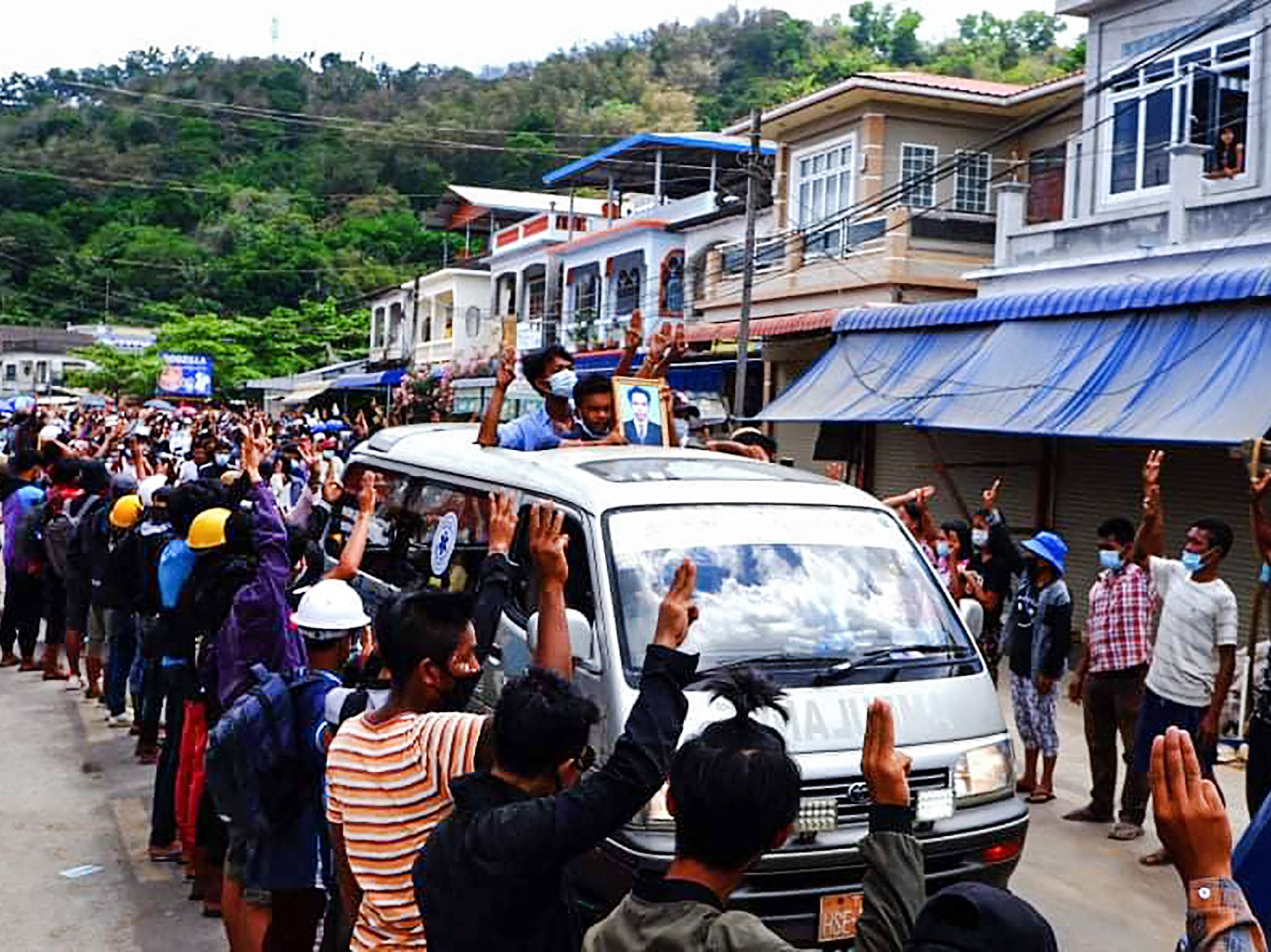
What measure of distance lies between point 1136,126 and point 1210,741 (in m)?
10.9

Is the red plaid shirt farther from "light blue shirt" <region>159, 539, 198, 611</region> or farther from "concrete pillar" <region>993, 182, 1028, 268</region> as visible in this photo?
"concrete pillar" <region>993, 182, 1028, 268</region>

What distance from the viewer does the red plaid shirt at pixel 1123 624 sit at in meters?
7.36

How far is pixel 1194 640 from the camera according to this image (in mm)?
6715

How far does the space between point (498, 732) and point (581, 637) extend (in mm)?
1975

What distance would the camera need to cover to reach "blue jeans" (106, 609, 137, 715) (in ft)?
29.8

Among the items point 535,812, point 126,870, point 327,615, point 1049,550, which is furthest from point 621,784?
point 1049,550

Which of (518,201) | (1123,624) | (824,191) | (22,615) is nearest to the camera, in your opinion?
(1123,624)

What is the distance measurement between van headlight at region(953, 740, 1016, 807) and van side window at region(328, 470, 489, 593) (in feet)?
6.96

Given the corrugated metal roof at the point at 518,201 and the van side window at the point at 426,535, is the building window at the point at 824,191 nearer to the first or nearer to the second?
the van side window at the point at 426,535

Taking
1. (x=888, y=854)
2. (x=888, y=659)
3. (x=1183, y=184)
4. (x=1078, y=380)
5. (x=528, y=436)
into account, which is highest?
(x=1183, y=184)

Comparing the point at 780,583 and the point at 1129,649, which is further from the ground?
the point at 780,583

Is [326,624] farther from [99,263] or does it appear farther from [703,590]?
[99,263]

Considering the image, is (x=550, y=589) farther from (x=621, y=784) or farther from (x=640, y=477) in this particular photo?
(x=640, y=477)

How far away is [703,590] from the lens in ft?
17.0
